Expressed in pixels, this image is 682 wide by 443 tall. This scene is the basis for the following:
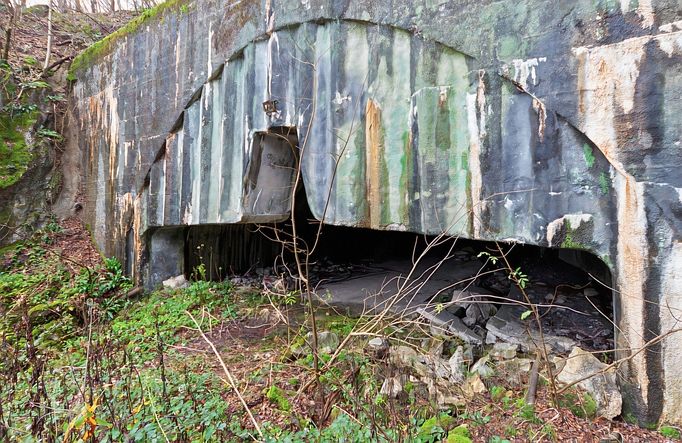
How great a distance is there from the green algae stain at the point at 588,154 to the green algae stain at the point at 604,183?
0.31ft

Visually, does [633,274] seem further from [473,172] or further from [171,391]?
[171,391]

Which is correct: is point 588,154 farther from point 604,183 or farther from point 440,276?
point 440,276

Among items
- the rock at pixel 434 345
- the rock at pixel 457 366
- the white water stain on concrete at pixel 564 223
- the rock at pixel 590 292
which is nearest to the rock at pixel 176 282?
the rock at pixel 434 345

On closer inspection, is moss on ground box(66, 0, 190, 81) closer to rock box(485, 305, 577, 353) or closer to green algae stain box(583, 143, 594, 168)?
green algae stain box(583, 143, 594, 168)

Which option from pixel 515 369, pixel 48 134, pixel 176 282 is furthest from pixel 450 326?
pixel 48 134

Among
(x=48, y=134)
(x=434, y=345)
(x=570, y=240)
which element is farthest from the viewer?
(x=48, y=134)

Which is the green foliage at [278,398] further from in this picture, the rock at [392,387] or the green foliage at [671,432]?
the green foliage at [671,432]

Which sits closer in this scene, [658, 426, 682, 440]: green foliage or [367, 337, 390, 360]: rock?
[658, 426, 682, 440]: green foliage

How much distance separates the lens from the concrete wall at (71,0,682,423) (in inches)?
98.9

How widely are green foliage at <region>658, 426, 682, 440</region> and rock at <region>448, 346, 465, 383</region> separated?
1217mm

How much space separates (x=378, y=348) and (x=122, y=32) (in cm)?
586

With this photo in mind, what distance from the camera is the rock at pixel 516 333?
3475mm

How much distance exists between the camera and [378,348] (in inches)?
142

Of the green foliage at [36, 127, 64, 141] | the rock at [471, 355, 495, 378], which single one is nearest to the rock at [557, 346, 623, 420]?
the rock at [471, 355, 495, 378]
